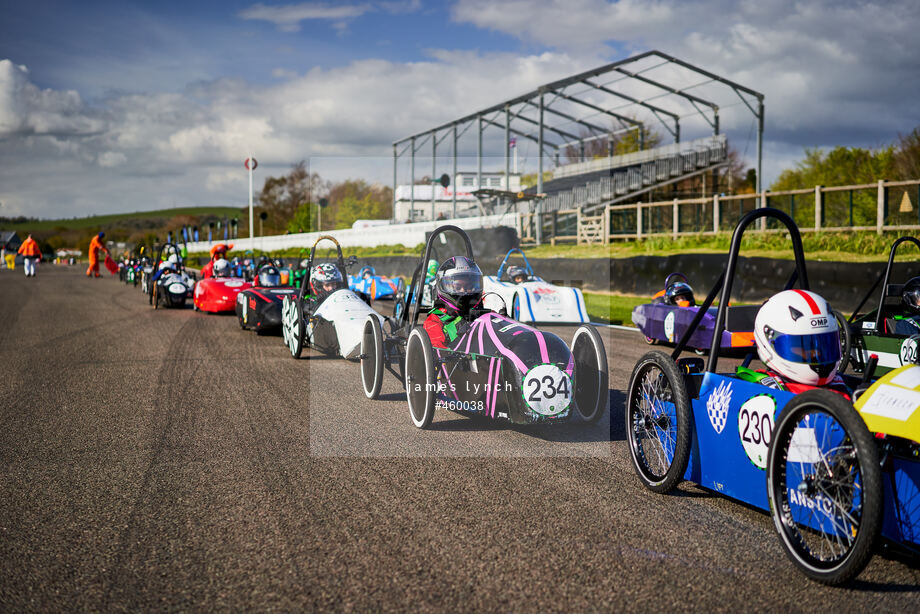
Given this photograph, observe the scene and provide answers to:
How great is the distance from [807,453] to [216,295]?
1420cm

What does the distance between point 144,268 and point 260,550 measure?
21.0 meters

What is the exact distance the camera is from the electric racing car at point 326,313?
29.6 feet

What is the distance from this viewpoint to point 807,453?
3336mm

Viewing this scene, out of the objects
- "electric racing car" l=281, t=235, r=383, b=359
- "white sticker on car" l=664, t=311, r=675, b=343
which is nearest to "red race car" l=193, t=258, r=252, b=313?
"electric racing car" l=281, t=235, r=383, b=359

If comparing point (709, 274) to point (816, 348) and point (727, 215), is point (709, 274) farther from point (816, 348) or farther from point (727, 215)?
point (816, 348)

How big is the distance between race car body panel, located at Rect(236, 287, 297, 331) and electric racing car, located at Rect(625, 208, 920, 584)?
29.0 feet

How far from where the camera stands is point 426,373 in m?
6.02

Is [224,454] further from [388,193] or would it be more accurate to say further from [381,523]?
[388,193]

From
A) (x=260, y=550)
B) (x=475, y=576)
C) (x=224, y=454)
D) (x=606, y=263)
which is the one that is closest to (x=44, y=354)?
(x=224, y=454)

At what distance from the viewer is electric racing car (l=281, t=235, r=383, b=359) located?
9.02m

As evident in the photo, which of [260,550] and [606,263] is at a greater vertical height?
[606,263]

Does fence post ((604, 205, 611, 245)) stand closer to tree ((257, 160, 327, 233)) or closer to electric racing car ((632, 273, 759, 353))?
electric racing car ((632, 273, 759, 353))

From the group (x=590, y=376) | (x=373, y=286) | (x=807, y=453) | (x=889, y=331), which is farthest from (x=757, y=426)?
(x=373, y=286)

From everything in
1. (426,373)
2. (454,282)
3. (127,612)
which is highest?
(454,282)
